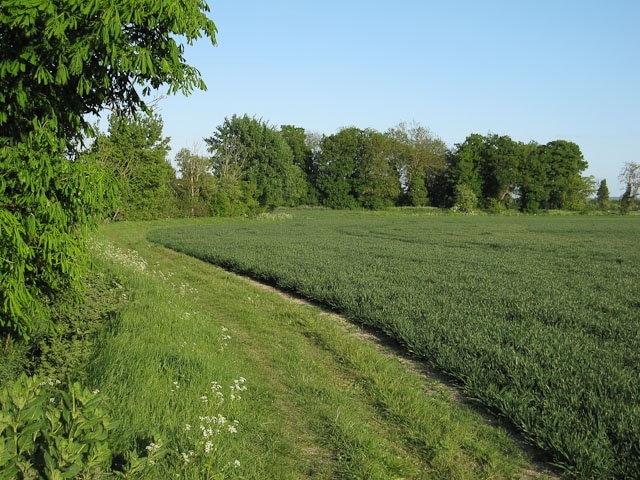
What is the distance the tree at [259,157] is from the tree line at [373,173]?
0.42 ft

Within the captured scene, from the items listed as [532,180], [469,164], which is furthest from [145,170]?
[532,180]

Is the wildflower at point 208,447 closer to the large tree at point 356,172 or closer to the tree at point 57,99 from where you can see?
the tree at point 57,99

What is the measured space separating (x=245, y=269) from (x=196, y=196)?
36344 mm

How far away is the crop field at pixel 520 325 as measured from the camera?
4.84 m

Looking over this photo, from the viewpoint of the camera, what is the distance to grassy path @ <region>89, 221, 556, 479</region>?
4.09 meters

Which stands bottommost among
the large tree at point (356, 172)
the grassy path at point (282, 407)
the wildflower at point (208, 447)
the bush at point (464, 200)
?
the grassy path at point (282, 407)

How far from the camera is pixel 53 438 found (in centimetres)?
275

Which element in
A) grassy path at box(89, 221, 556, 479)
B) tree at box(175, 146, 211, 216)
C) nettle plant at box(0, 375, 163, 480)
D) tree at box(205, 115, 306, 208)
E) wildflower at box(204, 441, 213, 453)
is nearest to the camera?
nettle plant at box(0, 375, 163, 480)

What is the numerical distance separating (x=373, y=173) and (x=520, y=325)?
7165cm

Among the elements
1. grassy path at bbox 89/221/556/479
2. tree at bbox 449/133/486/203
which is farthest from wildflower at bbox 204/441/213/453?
tree at bbox 449/133/486/203

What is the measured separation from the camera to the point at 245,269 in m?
16.2

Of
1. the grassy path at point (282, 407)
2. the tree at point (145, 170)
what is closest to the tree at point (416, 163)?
the tree at point (145, 170)

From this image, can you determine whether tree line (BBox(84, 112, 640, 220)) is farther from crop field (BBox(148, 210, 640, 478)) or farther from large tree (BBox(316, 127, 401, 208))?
crop field (BBox(148, 210, 640, 478))

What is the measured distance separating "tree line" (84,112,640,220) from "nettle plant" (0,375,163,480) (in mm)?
46540
